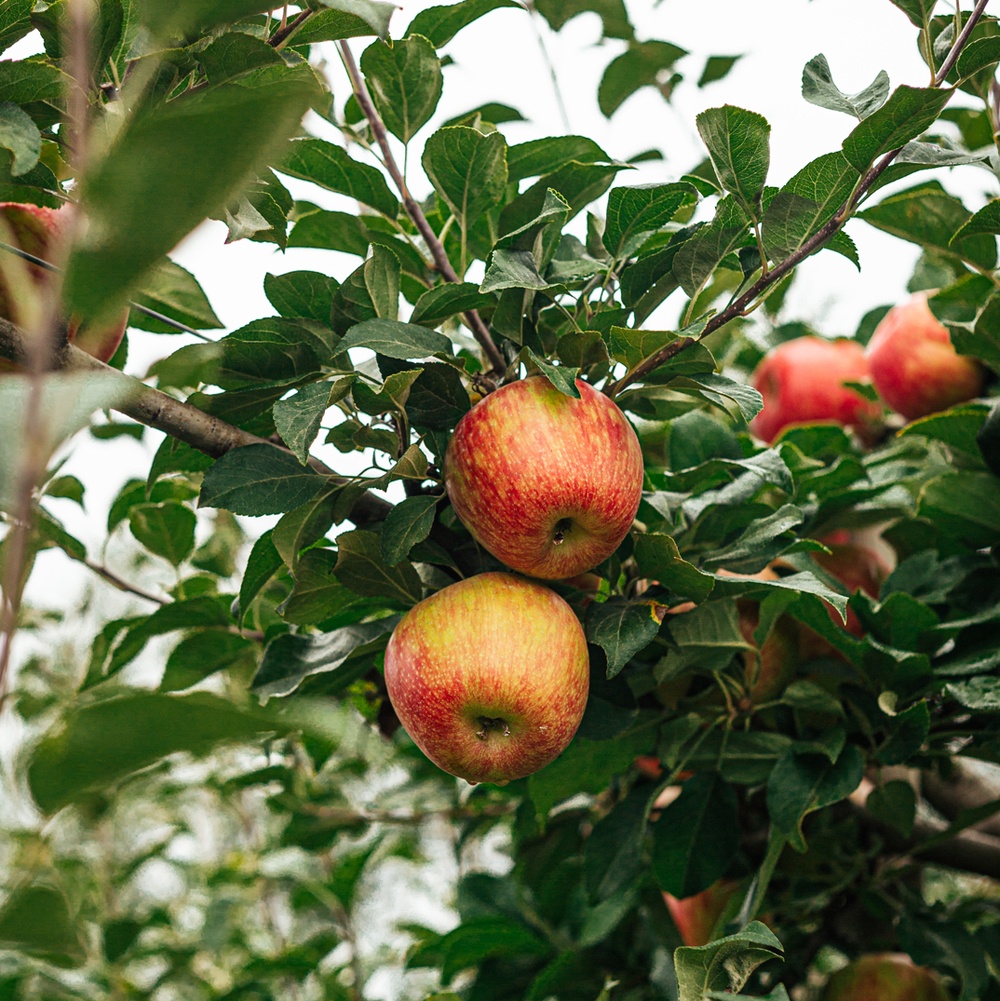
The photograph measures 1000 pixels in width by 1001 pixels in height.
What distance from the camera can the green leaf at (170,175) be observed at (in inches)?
9.9

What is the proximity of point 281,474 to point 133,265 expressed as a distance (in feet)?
1.40

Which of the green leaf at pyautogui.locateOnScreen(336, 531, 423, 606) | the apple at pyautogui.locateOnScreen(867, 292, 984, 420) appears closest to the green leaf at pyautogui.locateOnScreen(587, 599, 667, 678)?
the green leaf at pyautogui.locateOnScreen(336, 531, 423, 606)

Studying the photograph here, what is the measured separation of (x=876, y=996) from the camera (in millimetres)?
1009

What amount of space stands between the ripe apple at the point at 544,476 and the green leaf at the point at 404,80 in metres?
0.26

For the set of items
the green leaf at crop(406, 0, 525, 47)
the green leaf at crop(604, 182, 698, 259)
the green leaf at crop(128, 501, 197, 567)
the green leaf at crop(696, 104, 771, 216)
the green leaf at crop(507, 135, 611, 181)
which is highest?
the green leaf at crop(406, 0, 525, 47)

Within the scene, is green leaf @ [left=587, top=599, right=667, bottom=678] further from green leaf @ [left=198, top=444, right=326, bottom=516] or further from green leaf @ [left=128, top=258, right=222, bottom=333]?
green leaf @ [left=128, top=258, right=222, bottom=333]

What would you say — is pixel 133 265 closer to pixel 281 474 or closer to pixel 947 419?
pixel 281 474

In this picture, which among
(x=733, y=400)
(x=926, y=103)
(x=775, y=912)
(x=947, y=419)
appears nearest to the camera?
(x=926, y=103)

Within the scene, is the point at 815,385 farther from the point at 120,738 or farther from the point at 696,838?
the point at 120,738

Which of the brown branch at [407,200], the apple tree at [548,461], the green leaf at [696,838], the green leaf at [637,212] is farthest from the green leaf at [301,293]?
the green leaf at [696,838]

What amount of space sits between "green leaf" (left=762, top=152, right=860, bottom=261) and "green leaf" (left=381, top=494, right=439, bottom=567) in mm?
311

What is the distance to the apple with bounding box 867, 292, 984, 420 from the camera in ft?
3.99

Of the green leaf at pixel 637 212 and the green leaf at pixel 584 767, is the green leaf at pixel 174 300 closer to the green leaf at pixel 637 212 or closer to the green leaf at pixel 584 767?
the green leaf at pixel 637 212

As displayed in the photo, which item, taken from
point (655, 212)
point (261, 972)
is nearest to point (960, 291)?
point (655, 212)
